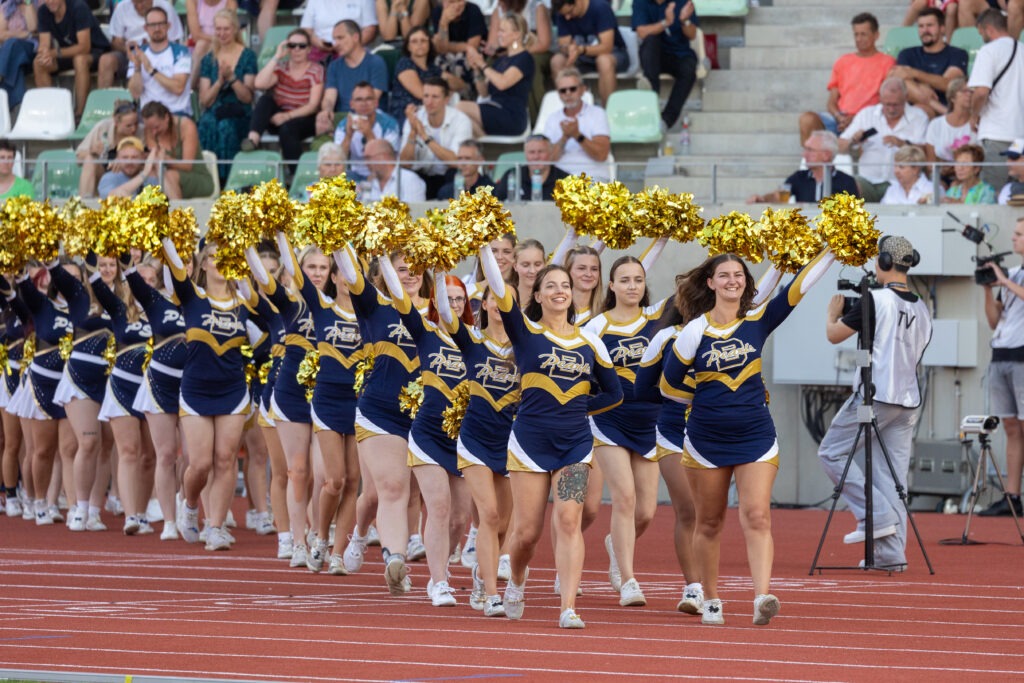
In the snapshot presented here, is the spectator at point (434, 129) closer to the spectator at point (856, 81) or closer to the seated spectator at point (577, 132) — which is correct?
the seated spectator at point (577, 132)

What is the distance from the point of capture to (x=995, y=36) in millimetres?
15641

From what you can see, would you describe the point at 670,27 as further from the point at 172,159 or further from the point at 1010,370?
the point at 1010,370

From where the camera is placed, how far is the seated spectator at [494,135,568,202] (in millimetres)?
15898

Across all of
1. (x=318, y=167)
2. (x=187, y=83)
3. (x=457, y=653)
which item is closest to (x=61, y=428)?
(x=318, y=167)

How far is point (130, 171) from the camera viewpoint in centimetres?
1723

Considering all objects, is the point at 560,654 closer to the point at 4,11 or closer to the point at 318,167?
the point at 318,167

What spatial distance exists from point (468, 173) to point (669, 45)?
2911 mm

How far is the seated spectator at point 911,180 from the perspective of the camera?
1520 cm

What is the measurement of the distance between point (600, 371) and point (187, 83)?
37.3ft

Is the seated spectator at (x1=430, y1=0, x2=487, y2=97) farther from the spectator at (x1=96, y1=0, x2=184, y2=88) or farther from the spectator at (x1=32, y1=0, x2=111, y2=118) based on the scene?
the spectator at (x1=32, y1=0, x2=111, y2=118)

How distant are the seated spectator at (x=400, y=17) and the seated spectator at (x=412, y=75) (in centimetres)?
69

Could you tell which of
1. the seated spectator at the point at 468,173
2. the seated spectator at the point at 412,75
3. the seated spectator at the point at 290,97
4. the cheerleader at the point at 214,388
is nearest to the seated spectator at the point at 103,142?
the seated spectator at the point at 290,97

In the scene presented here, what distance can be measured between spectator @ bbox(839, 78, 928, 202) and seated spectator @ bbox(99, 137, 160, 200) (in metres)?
6.47

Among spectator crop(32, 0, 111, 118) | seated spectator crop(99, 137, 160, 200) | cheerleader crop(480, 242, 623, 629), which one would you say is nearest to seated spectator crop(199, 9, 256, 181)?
seated spectator crop(99, 137, 160, 200)
